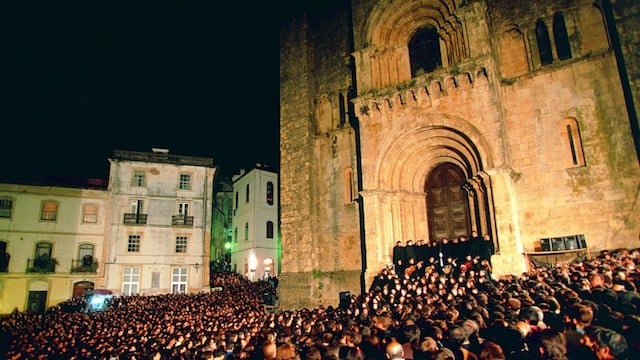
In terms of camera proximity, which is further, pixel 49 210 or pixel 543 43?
pixel 49 210

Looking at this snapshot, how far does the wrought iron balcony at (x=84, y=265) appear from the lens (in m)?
29.9

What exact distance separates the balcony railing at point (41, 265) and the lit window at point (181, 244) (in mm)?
8681

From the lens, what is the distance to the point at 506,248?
12.8 meters

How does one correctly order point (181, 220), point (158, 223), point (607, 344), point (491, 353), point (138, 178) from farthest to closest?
1. point (181, 220)
2. point (138, 178)
3. point (158, 223)
4. point (491, 353)
5. point (607, 344)

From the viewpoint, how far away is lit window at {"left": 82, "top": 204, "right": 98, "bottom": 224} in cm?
3119

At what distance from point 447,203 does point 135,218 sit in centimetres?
2521

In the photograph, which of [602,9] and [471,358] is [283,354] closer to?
[471,358]

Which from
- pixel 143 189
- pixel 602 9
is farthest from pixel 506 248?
pixel 143 189

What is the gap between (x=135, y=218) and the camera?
3173cm

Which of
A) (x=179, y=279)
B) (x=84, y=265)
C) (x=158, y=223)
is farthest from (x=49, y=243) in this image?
(x=179, y=279)

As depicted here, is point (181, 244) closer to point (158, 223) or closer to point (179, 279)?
point (158, 223)

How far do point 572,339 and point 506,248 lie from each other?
9.42 metres

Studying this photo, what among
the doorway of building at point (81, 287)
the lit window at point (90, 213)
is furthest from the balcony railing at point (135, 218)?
the doorway of building at point (81, 287)

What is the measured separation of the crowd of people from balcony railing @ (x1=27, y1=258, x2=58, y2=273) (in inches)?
469
